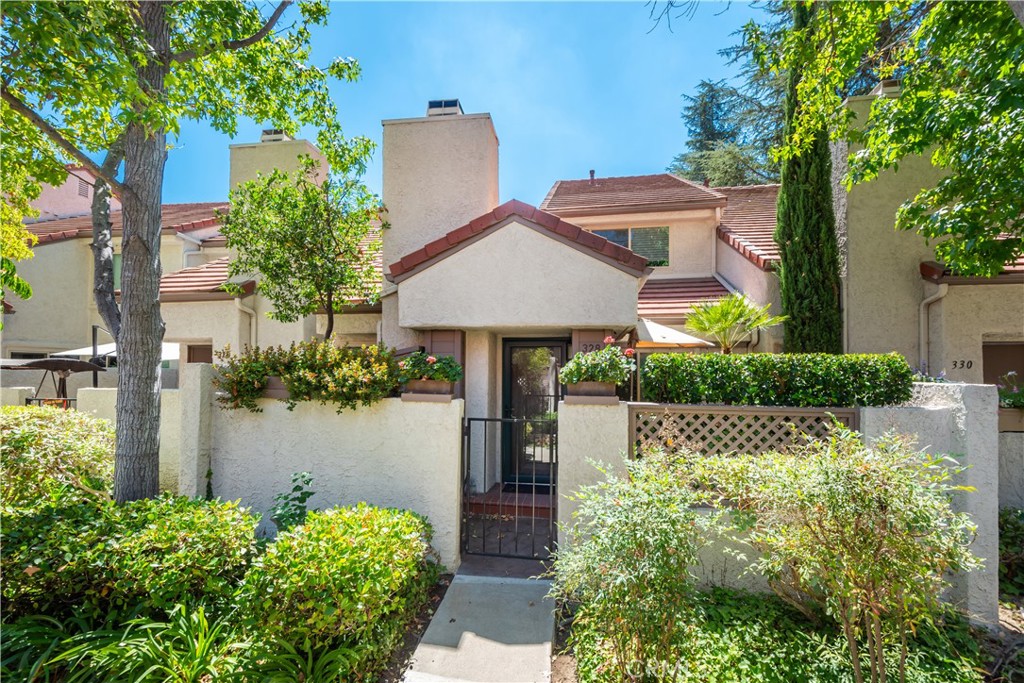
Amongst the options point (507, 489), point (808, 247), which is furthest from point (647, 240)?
point (507, 489)

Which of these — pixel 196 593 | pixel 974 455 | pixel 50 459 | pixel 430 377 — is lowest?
pixel 196 593

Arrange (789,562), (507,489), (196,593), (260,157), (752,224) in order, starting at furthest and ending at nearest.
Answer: (752,224)
(260,157)
(507,489)
(196,593)
(789,562)

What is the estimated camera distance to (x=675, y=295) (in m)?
12.2

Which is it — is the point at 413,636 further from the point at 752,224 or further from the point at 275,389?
the point at 752,224

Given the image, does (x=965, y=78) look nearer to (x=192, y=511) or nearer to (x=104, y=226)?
(x=192, y=511)

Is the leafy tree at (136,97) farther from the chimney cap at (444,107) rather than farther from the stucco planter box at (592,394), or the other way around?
the stucco planter box at (592,394)

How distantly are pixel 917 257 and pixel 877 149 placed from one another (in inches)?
151

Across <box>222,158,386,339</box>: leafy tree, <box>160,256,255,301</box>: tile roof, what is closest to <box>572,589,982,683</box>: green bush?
<box>222,158,386,339</box>: leafy tree

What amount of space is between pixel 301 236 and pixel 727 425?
26.3 ft

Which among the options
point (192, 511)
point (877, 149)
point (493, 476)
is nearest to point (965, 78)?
point (877, 149)

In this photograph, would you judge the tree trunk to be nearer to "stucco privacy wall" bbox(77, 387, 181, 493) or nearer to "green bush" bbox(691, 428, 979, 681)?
"stucco privacy wall" bbox(77, 387, 181, 493)

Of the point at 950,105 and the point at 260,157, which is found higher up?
the point at 260,157

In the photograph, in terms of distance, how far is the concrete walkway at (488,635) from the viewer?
13.7 ft

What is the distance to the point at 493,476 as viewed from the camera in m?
8.95
